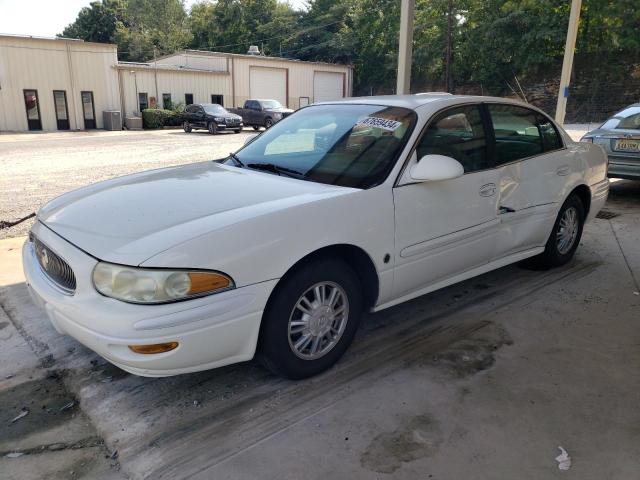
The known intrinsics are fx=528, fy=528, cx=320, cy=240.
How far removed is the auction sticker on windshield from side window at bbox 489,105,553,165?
0.94m

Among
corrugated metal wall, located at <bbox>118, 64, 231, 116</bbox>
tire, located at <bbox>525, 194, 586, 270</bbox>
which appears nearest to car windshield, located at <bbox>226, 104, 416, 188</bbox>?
tire, located at <bbox>525, 194, 586, 270</bbox>

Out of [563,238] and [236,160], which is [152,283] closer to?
[236,160]

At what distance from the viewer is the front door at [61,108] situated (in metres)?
28.9

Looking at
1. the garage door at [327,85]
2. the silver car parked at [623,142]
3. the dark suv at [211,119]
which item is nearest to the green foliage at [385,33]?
the garage door at [327,85]

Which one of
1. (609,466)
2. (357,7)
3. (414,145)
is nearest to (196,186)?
(414,145)

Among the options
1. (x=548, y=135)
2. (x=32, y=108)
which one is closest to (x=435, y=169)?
(x=548, y=135)

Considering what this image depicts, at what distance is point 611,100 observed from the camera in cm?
2998

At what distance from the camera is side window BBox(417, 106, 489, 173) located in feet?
11.6

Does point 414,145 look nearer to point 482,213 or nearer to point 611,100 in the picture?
point 482,213

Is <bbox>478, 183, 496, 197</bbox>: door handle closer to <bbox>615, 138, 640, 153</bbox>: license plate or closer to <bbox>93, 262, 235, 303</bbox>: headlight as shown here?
<bbox>93, 262, 235, 303</bbox>: headlight

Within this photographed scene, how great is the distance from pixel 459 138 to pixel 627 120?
5645mm

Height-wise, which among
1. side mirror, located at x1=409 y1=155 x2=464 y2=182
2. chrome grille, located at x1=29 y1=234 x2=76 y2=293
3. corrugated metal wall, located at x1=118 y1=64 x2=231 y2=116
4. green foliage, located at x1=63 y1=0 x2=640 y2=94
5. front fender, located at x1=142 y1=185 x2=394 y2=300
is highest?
green foliage, located at x1=63 y1=0 x2=640 y2=94

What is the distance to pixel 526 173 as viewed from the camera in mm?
4176

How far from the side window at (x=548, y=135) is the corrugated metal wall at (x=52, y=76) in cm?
2968
